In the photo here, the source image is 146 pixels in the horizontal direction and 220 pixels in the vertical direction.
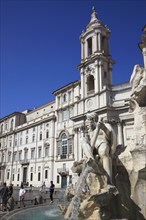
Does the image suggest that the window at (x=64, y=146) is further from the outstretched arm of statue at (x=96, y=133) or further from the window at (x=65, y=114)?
the outstretched arm of statue at (x=96, y=133)

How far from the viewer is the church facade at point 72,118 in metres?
28.4

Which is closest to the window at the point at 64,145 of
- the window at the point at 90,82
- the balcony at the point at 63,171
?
the balcony at the point at 63,171

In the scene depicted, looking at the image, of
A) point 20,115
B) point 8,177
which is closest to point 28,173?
point 8,177

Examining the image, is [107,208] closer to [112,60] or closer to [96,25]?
[112,60]

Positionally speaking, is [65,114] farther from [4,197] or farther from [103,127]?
[103,127]

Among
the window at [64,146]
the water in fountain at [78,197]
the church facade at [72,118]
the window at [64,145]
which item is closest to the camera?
the water in fountain at [78,197]

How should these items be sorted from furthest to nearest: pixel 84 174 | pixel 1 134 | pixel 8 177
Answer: pixel 1 134 < pixel 8 177 < pixel 84 174

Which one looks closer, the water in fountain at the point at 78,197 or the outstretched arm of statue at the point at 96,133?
the water in fountain at the point at 78,197

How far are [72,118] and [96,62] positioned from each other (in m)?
8.65

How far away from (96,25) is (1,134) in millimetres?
35522

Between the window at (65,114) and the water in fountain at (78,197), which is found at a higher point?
the window at (65,114)

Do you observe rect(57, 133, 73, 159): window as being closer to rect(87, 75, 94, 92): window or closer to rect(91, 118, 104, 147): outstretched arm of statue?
rect(87, 75, 94, 92): window

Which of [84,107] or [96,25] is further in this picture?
[96,25]

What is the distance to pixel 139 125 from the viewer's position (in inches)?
166
